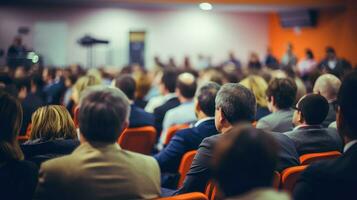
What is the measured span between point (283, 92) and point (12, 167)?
2569 millimetres

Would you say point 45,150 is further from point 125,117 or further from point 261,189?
point 261,189

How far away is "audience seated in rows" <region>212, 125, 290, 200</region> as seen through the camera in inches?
58.9

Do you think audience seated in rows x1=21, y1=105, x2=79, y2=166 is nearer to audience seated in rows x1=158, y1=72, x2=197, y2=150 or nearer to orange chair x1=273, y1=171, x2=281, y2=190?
orange chair x1=273, y1=171, x2=281, y2=190

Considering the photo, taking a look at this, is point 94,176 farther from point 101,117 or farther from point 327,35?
point 327,35

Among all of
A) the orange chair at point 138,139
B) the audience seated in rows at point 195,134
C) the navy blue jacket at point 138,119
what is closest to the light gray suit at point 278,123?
the audience seated in rows at point 195,134

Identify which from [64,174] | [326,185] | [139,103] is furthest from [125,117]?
[139,103]

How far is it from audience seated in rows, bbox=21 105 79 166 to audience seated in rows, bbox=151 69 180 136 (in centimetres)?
253

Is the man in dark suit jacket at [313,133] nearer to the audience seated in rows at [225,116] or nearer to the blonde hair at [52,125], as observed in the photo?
the audience seated in rows at [225,116]

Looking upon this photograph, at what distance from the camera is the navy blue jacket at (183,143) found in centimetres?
360

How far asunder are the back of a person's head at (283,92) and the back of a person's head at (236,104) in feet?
4.10

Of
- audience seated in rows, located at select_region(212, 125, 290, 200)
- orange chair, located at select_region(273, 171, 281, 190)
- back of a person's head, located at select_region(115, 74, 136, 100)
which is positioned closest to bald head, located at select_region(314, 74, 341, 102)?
back of a person's head, located at select_region(115, 74, 136, 100)

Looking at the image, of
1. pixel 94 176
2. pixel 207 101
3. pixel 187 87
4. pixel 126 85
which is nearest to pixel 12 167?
pixel 94 176

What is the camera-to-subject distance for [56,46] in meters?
16.9

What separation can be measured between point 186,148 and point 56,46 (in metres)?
14.1
